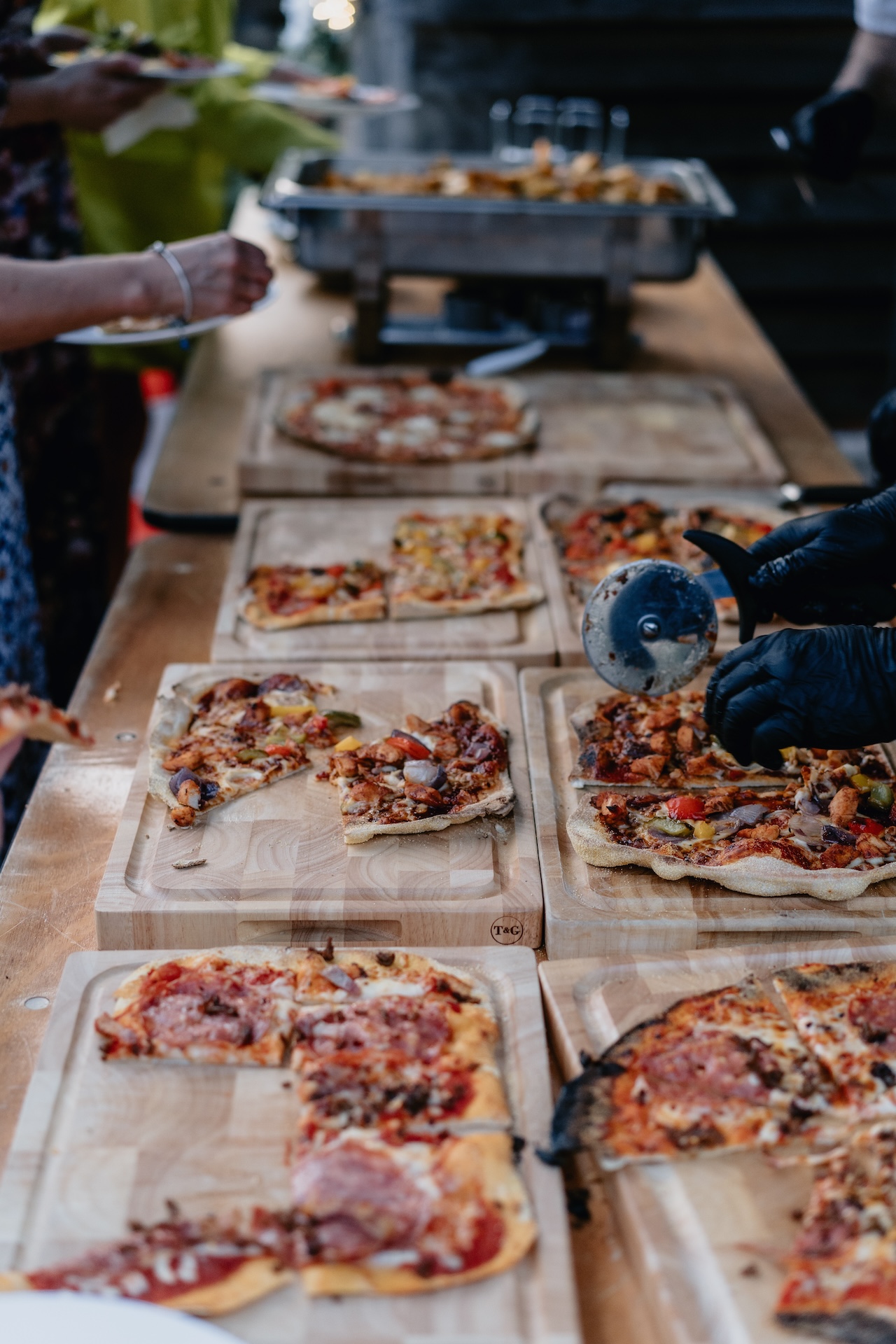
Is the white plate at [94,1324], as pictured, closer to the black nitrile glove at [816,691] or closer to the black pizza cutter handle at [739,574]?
the black nitrile glove at [816,691]

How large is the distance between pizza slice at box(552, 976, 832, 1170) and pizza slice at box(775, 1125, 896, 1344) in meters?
0.10

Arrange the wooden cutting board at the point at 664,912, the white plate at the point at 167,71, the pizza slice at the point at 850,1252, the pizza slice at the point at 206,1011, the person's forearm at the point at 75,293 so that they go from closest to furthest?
the pizza slice at the point at 850,1252
the pizza slice at the point at 206,1011
the wooden cutting board at the point at 664,912
the person's forearm at the point at 75,293
the white plate at the point at 167,71

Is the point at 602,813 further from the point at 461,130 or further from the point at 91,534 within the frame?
the point at 461,130

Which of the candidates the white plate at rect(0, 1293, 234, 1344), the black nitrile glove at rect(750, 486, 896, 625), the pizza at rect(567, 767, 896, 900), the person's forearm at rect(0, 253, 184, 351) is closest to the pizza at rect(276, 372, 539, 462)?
the person's forearm at rect(0, 253, 184, 351)

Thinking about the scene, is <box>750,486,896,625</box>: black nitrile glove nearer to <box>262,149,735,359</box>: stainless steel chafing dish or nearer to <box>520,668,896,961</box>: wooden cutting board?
<box>520,668,896,961</box>: wooden cutting board

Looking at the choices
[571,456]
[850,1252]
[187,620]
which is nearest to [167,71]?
[571,456]

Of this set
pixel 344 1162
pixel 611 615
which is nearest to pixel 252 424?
pixel 611 615

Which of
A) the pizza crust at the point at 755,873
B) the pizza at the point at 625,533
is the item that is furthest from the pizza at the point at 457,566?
the pizza crust at the point at 755,873

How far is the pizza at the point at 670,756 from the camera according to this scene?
107 inches

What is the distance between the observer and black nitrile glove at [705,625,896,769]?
2428 mm

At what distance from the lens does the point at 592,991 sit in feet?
7.18

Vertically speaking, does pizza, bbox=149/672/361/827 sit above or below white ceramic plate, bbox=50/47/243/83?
below

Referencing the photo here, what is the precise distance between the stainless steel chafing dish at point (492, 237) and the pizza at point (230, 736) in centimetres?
254

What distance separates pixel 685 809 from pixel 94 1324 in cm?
151
